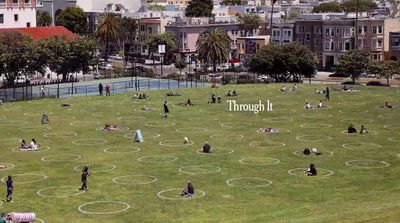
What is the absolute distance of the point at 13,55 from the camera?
102125 millimetres

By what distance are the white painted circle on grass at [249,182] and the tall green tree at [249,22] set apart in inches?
5352

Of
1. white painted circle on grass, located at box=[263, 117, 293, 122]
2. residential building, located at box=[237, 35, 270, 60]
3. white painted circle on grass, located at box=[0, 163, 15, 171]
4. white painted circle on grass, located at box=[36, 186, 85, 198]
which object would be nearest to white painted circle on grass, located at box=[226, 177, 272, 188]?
white painted circle on grass, located at box=[36, 186, 85, 198]

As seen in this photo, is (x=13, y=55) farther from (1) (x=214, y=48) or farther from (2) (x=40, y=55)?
(1) (x=214, y=48)

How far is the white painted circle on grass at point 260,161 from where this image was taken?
54812mm

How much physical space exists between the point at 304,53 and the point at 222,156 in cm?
6348

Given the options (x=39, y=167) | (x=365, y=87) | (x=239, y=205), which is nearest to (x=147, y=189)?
(x=239, y=205)

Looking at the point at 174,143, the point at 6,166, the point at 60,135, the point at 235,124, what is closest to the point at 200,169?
the point at 174,143

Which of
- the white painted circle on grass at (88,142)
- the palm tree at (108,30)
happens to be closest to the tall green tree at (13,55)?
the white painted circle on grass at (88,142)

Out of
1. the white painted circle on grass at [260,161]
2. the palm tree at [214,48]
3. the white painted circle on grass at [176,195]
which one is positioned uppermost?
the palm tree at [214,48]

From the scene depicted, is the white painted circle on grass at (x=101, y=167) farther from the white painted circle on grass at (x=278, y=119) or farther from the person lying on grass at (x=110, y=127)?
the white painted circle on grass at (x=278, y=119)

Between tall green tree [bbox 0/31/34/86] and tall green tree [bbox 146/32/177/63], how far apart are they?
196 feet

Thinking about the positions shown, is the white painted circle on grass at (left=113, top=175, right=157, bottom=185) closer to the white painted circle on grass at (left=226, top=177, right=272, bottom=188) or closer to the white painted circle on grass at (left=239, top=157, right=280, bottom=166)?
the white painted circle on grass at (left=226, top=177, right=272, bottom=188)

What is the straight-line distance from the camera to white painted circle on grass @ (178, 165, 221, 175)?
2035 inches

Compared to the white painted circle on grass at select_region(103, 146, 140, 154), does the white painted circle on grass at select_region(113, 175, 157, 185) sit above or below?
below
